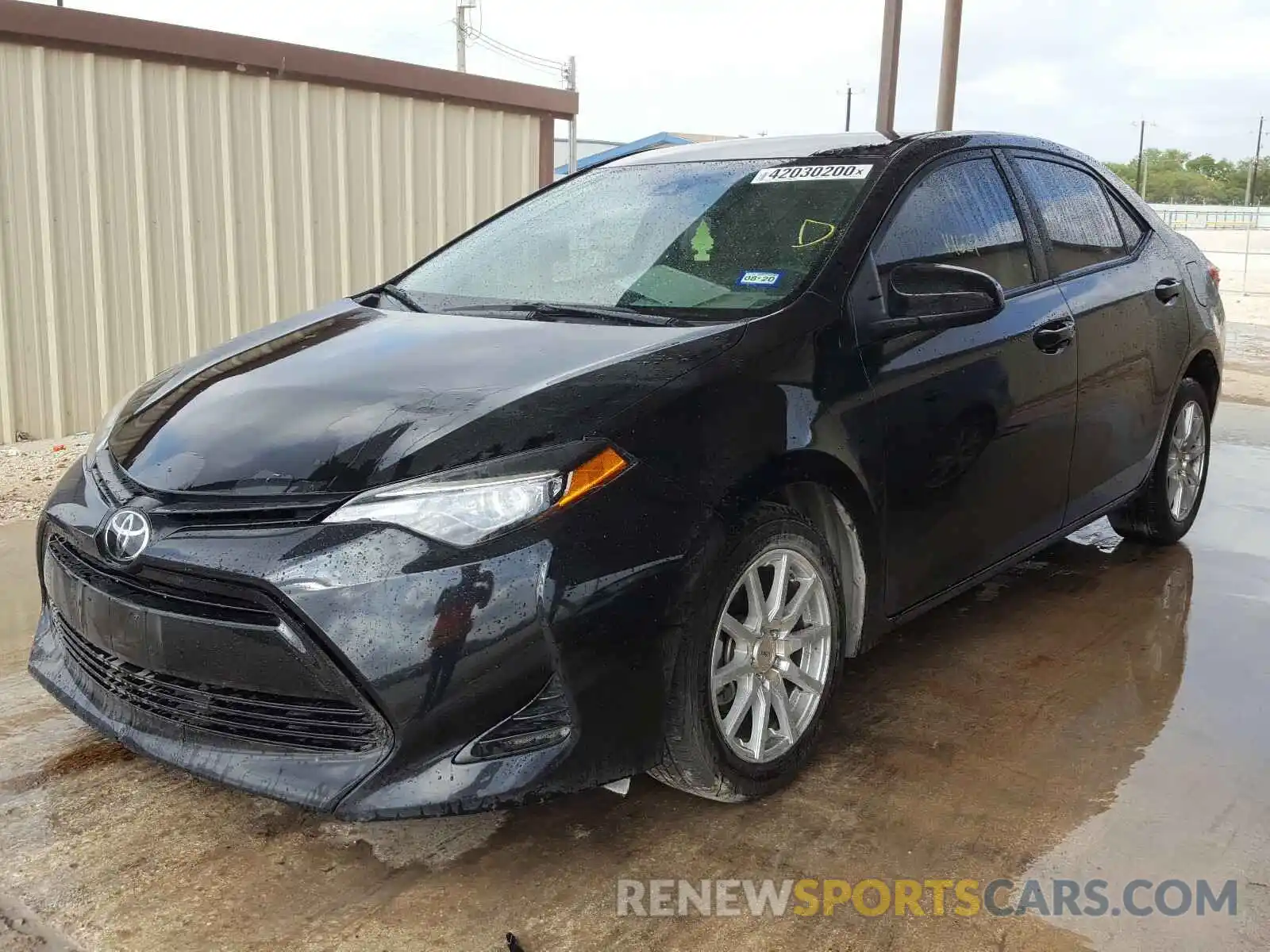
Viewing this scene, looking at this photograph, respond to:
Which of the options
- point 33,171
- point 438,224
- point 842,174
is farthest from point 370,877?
point 438,224

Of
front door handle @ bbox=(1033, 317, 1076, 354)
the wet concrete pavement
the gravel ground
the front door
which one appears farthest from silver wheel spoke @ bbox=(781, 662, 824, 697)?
the gravel ground

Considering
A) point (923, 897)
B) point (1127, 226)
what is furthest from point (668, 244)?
point (1127, 226)

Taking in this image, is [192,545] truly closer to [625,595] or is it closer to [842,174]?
[625,595]

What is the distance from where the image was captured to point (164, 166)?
6965 millimetres

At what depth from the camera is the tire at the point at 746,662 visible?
2.54m

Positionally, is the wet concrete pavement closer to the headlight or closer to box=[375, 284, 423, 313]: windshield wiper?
the headlight

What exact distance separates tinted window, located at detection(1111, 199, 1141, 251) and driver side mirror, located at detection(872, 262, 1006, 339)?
1.53 meters

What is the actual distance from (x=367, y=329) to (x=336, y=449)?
866 millimetres

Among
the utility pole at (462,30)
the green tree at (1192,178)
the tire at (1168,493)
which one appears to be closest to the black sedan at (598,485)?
the tire at (1168,493)

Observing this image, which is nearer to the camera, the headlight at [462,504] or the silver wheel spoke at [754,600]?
the headlight at [462,504]

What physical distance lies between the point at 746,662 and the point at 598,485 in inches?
25.1

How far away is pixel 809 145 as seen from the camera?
3738 millimetres

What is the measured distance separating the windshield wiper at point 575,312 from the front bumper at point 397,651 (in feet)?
2.27

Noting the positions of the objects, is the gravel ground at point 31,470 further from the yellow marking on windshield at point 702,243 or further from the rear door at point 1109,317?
the rear door at point 1109,317
